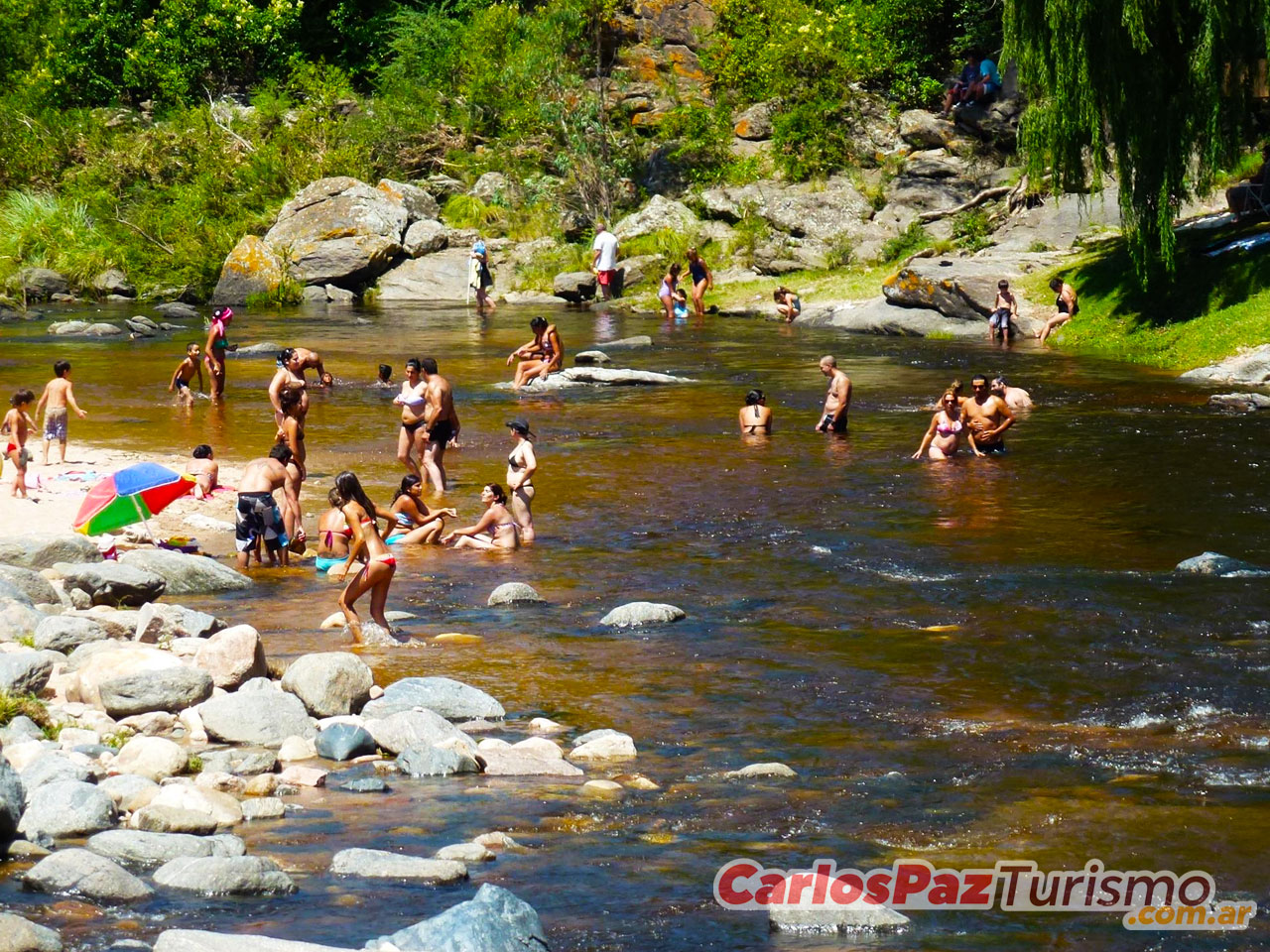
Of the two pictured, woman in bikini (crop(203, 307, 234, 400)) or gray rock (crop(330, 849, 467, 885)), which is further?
woman in bikini (crop(203, 307, 234, 400))

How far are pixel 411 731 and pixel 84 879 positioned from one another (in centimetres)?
272

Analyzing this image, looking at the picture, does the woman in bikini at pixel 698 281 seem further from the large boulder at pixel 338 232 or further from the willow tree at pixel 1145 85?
the willow tree at pixel 1145 85

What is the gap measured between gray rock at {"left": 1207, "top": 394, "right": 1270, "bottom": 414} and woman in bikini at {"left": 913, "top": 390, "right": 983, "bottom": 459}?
4.95 m

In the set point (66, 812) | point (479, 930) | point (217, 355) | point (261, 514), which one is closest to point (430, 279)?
point (217, 355)

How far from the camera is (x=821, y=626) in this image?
1220 cm

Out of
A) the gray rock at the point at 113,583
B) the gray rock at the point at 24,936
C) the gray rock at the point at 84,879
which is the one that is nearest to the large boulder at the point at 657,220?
the gray rock at the point at 113,583

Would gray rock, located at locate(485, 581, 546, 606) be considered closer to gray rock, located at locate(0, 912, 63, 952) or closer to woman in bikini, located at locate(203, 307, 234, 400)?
gray rock, located at locate(0, 912, 63, 952)

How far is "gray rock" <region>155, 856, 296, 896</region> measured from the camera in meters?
6.86

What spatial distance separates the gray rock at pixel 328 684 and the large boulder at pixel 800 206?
103 feet

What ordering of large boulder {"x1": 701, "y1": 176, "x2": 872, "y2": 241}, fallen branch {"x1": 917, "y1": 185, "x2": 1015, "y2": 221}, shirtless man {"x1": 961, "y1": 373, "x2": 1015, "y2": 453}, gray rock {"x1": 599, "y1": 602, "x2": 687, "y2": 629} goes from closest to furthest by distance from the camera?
1. gray rock {"x1": 599, "y1": 602, "x2": 687, "y2": 629}
2. shirtless man {"x1": 961, "y1": 373, "x2": 1015, "y2": 453}
3. fallen branch {"x1": 917, "y1": 185, "x2": 1015, "y2": 221}
4. large boulder {"x1": 701, "y1": 176, "x2": 872, "y2": 241}

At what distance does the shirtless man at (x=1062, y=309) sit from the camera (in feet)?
96.7

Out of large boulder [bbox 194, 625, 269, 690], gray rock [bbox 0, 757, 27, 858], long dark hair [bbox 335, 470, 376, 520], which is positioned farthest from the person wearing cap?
gray rock [bbox 0, 757, 27, 858]

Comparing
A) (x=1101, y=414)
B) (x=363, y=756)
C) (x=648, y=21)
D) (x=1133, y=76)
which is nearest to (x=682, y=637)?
(x=363, y=756)

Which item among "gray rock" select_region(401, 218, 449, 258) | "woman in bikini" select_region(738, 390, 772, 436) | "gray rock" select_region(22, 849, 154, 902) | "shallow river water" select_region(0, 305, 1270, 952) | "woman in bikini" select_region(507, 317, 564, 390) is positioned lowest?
"shallow river water" select_region(0, 305, 1270, 952)
